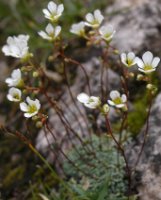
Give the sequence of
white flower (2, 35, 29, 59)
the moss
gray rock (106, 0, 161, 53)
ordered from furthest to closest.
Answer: gray rock (106, 0, 161, 53) < the moss < white flower (2, 35, 29, 59)

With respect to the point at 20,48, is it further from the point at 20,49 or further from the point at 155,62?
the point at 155,62

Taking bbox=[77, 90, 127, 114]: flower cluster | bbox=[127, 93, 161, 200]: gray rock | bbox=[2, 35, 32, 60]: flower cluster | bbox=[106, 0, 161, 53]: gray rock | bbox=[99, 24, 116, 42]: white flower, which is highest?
bbox=[2, 35, 32, 60]: flower cluster

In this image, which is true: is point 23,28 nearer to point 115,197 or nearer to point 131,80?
point 131,80

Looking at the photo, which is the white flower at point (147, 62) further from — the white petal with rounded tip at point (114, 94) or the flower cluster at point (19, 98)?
the flower cluster at point (19, 98)

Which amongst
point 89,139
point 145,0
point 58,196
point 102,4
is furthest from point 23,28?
point 58,196

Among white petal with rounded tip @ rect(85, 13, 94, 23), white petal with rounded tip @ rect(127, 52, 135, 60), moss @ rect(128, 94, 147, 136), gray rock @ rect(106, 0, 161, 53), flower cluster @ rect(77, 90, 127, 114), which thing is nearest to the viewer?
flower cluster @ rect(77, 90, 127, 114)

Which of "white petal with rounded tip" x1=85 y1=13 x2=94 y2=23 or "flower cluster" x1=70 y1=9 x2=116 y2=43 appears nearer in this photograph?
"flower cluster" x1=70 y1=9 x2=116 y2=43

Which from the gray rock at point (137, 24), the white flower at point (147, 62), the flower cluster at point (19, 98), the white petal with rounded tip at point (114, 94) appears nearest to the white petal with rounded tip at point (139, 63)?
the white flower at point (147, 62)

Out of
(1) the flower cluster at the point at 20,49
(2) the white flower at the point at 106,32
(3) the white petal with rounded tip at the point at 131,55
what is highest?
(1) the flower cluster at the point at 20,49

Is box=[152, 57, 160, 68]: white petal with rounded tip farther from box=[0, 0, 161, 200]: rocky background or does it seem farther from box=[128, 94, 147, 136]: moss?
box=[128, 94, 147, 136]: moss

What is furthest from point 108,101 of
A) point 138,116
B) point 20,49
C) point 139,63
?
point 138,116

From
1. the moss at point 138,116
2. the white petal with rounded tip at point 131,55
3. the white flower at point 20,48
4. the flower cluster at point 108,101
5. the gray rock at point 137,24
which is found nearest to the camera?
the flower cluster at point 108,101

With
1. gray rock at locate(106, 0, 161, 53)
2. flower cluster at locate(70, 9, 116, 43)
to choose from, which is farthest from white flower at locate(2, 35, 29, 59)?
gray rock at locate(106, 0, 161, 53)
